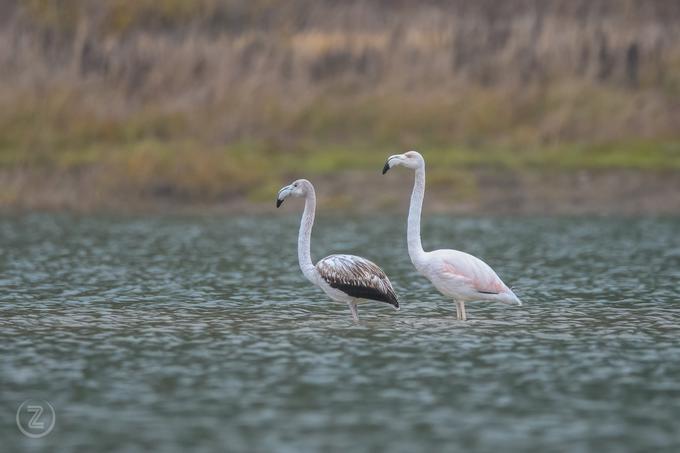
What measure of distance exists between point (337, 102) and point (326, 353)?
639 inches

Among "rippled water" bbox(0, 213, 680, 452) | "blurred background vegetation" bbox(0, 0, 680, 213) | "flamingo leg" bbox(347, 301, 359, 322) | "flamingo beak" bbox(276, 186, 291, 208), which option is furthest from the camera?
"blurred background vegetation" bbox(0, 0, 680, 213)

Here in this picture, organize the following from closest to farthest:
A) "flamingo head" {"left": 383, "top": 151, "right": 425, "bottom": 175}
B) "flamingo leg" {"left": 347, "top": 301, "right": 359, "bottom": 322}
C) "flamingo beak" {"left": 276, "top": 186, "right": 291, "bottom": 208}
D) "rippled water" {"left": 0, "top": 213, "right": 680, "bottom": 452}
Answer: "rippled water" {"left": 0, "top": 213, "right": 680, "bottom": 452} → "flamingo beak" {"left": 276, "top": 186, "right": 291, "bottom": 208} → "flamingo head" {"left": 383, "top": 151, "right": 425, "bottom": 175} → "flamingo leg" {"left": 347, "top": 301, "right": 359, "bottom": 322}

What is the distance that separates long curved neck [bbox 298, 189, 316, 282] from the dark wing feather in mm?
211

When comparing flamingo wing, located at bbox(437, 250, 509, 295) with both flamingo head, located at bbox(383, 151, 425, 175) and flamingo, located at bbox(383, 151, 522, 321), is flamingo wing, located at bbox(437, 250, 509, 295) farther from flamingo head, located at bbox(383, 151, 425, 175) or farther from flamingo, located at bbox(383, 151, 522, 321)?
flamingo head, located at bbox(383, 151, 425, 175)

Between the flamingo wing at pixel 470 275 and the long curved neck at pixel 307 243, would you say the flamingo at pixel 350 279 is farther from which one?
the flamingo wing at pixel 470 275

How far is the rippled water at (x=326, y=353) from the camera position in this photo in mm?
8359

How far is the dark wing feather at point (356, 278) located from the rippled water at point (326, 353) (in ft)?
1.04

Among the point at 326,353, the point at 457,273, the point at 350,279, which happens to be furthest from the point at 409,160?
the point at 326,353

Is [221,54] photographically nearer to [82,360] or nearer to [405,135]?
[405,135]

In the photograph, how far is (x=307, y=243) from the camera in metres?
12.9

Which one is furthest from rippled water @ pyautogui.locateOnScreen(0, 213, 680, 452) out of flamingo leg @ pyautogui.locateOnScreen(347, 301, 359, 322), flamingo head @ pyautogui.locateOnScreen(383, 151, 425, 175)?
flamingo head @ pyautogui.locateOnScreen(383, 151, 425, 175)

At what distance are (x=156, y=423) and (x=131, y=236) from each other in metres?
11.8

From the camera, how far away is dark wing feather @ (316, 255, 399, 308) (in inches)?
481

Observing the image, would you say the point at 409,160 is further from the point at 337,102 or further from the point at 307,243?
the point at 337,102
